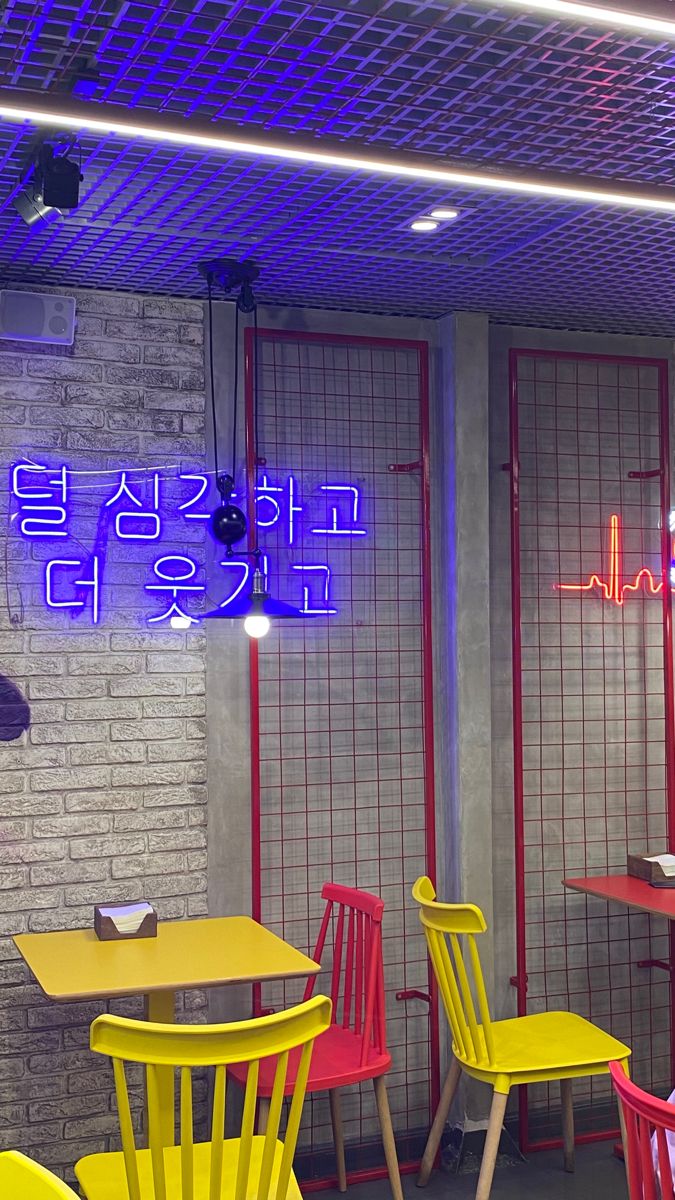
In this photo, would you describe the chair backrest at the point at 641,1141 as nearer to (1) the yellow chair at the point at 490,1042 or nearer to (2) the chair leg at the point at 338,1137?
(1) the yellow chair at the point at 490,1042

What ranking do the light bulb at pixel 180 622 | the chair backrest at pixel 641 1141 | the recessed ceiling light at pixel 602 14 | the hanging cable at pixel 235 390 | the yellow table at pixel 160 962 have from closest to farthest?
the recessed ceiling light at pixel 602 14
the chair backrest at pixel 641 1141
the yellow table at pixel 160 962
the light bulb at pixel 180 622
the hanging cable at pixel 235 390

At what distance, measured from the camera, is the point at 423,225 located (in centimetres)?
358

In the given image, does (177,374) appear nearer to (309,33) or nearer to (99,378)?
(99,378)

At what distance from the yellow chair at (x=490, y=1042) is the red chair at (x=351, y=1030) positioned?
20cm

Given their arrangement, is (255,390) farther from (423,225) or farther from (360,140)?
(360,140)

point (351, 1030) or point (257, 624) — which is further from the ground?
point (257, 624)

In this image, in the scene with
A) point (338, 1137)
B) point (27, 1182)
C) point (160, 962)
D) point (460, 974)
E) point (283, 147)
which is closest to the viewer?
point (27, 1182)

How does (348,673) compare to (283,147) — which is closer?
(283,147)

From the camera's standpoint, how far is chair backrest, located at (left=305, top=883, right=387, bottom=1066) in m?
3.72

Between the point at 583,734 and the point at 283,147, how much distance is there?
112 inches

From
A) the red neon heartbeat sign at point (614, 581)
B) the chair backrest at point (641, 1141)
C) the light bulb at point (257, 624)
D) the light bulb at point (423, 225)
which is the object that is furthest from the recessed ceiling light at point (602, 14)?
the red neon heartbeat sign at point (614, 581)

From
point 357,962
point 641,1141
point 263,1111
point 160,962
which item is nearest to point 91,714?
point 160,962

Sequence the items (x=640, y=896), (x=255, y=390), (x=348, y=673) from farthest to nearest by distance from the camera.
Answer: (x=348, y=673), (x=255, y=390), (x=640, y=896)

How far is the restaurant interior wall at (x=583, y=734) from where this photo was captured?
15.3 feet
